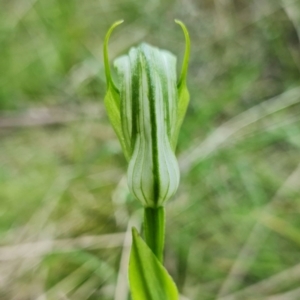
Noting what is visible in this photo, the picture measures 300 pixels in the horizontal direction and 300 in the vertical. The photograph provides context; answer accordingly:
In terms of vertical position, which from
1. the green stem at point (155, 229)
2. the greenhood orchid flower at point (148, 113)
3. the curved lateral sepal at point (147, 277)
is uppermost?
the greenhood orchid flower at point (148, 113)

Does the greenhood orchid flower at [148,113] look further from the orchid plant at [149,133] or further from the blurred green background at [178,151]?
the blurred green background at [178,151]

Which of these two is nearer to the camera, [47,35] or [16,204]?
[16,204]

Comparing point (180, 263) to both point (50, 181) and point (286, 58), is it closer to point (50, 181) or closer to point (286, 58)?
point (50, 181)

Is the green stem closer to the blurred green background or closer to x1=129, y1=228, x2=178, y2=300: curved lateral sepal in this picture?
x1=129, y1=228, x2=178, y2=300: curved lateral sepal

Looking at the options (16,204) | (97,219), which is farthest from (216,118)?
(16,204)

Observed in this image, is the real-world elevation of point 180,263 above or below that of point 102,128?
below

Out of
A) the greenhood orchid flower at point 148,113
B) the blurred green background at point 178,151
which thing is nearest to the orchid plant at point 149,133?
the greenhood orchid flower at point 148,113
